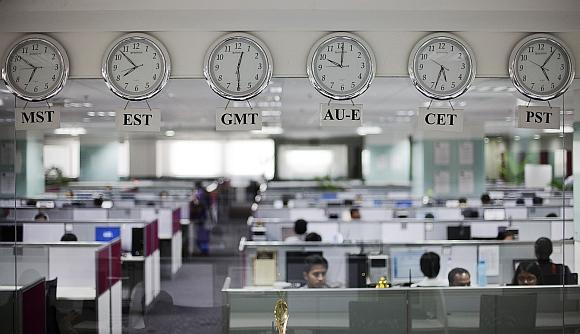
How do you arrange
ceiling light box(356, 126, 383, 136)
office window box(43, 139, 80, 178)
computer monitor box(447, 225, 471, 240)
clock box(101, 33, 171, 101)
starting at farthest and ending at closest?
ceiling light box(356, 126, 383, 136), computer monitor box(447, 225, 471, 240), office window box(43, 139, 80, 178), clock box(101, 33, 171, 101)

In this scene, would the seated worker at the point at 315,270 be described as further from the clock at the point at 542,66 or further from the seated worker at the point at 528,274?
the clock at the point at 542,66

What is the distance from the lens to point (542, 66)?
4.37 metres

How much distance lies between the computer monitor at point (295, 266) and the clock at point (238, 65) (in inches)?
99.7

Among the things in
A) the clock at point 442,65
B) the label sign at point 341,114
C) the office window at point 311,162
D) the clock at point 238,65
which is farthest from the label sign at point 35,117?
the office window at point 311,162

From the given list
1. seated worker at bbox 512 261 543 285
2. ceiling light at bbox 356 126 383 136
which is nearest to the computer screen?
seated worker at bbox 512 261 543 285

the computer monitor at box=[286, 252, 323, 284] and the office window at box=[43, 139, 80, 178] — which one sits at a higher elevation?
the office window at box=[43, 139, 80, 178]

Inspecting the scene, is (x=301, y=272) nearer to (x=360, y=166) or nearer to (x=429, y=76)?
(x=429, y=76)

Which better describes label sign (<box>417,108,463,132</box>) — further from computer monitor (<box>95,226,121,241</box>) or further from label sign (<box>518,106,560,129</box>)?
computer monitor (<box>95,226,121,241</box>)

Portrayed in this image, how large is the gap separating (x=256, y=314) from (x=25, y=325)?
60.3 inches

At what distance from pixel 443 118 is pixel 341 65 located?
0.75 m

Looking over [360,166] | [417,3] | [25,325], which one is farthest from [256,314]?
[360,166]

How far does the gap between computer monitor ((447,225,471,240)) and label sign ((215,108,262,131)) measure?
4.81m

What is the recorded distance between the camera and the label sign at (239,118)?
4.45 meters

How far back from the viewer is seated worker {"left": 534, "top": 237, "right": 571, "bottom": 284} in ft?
16.0
